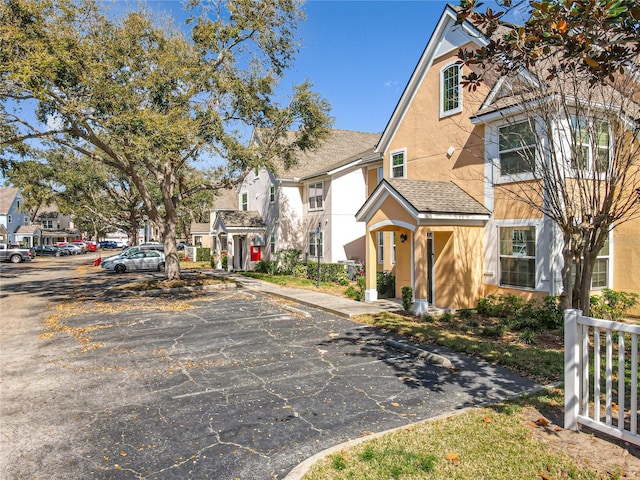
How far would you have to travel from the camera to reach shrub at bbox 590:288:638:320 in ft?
35.9

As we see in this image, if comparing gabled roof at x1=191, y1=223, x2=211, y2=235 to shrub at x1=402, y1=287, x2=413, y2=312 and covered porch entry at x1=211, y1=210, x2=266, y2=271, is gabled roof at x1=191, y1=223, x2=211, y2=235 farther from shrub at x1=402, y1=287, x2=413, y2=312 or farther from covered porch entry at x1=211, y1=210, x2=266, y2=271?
shrub at x1=402, y1=287, x2=413, y2=312

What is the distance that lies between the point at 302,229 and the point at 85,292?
12741mm

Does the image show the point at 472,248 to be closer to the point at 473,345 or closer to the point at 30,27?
the point at 473,345

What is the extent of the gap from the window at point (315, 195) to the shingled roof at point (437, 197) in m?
11.3

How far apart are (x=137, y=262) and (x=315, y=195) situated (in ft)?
50.0

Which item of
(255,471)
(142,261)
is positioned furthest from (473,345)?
(142,261)

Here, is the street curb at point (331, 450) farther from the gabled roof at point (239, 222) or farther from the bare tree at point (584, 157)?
the gabled roof at point (239, 222)

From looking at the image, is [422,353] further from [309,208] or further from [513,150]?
[309,208]

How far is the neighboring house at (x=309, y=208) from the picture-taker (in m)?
23.4

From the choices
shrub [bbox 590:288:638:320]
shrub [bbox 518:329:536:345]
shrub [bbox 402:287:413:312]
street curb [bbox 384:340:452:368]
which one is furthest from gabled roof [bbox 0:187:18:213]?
shrub [bbox 590:288:638:320]

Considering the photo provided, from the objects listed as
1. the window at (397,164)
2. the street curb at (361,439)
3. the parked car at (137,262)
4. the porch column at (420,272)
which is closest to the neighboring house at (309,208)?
the window at (397,164)

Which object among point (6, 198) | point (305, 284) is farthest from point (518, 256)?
point (6, 198)

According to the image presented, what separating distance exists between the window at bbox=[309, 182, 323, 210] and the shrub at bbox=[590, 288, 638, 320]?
15887 millimetres

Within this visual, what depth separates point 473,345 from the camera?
8852 mm
